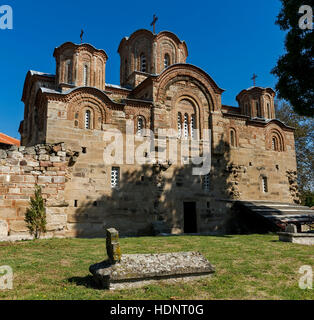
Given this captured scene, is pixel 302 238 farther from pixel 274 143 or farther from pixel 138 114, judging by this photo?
pixel 274 143

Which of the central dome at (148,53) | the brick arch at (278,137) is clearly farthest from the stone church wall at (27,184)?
the brick arch at (278,137)

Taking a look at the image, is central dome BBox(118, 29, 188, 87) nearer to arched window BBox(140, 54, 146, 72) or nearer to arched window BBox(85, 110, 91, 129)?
arched window BBox(140, 54, 146, 72)

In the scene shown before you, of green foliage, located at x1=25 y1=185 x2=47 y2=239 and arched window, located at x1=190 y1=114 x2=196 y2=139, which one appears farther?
arched window, located at x1=190 y1=114 x2=196 y2=139

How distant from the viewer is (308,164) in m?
24.9

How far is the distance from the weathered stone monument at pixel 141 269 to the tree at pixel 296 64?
32.8 feet

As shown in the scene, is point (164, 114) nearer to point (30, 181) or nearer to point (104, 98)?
point (104, 98)

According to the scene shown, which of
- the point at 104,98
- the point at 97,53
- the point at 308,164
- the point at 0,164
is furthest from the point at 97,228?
the point at 308,164

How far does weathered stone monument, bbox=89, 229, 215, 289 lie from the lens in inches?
174

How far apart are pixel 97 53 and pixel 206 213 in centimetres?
1093

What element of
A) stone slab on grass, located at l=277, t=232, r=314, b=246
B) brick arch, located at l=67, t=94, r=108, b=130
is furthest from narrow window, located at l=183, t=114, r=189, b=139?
stone slab on grass, located at l=277, t=232, r=314, b=246

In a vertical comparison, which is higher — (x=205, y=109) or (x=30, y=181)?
(x=205, y=109)

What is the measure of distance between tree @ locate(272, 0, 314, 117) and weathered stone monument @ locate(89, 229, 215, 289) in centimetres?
1000

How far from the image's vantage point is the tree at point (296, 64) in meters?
11.8
